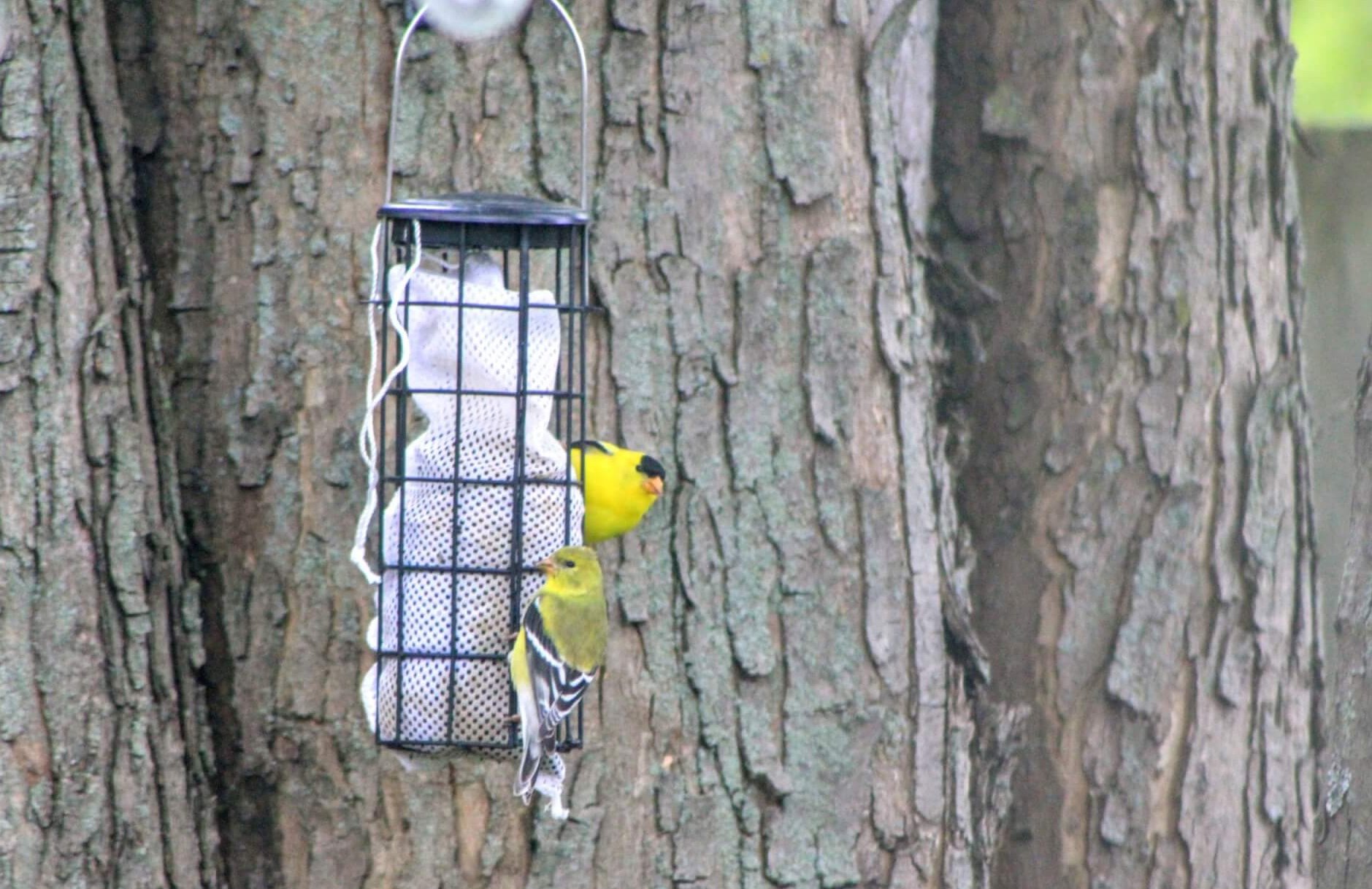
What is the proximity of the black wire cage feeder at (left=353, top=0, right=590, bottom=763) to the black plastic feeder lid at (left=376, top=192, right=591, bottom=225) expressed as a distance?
0.15 m

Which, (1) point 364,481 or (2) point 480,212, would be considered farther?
(1) point 364,481

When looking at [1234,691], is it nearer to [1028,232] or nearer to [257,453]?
[1028,232]

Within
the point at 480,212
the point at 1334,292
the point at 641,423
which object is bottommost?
the point at 641,423

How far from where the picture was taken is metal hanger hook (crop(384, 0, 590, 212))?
3.39 metres

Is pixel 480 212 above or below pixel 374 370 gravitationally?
above

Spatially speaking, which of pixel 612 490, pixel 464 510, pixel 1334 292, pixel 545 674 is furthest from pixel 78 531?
pixel 1334 292

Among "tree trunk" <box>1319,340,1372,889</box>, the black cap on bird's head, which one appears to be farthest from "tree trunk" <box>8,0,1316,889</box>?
"tree trunk" <box>1319,340,1372,889</box>

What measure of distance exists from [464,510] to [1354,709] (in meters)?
1.81

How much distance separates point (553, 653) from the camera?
3314 mm

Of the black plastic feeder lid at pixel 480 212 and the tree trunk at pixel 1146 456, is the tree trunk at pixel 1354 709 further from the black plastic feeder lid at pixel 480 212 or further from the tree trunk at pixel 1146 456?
the black plastic feeder lid at pixel 480 212

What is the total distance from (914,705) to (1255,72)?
214cm

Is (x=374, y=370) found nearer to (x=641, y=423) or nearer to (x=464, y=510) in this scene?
(x=464, y=510)

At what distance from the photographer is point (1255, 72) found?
488 centimetres

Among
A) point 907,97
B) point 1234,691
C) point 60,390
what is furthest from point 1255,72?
point 60,390
